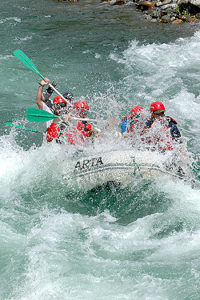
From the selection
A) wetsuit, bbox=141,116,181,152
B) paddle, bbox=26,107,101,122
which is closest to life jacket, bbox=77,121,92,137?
paddle, bbox=26,107,101,122

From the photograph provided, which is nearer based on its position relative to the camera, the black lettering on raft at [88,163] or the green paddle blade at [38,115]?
the black lettering on raft at [88,163]

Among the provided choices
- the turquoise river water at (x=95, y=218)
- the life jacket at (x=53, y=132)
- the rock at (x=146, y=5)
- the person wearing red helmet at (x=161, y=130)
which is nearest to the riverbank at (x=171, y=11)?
the rock at (x=146, y=5)

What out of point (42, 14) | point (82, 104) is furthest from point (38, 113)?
point (42, 14)

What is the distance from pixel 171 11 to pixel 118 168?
12306 mm

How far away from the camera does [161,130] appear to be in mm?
6488

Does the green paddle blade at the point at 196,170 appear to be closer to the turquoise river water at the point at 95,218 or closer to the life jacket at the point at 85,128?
the turquoise river water at the point at 95,218

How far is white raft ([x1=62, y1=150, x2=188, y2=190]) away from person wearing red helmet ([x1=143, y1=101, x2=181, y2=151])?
24 cm

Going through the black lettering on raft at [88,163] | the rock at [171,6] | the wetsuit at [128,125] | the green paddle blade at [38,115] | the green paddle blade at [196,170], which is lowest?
the rock at [171,6]

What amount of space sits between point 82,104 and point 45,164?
123 centimetres

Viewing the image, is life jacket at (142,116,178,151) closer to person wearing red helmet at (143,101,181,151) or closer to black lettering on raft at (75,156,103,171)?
person wearing red helmet at (143,101,181,151)

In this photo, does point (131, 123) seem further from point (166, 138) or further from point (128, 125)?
point (166, 138)

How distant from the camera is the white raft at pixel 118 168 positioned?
20.2 feet

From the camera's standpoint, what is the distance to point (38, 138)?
28.5 feet

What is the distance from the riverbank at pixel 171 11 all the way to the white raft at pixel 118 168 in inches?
439
